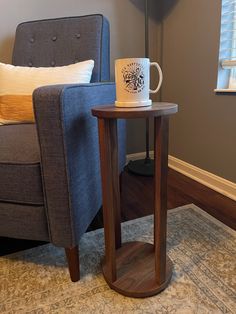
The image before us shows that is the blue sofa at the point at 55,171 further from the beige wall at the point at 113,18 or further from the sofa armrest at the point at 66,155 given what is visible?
the beige wall at the point at 113,18

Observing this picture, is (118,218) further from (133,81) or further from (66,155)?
(133,81)

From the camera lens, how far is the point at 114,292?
0.84 metres

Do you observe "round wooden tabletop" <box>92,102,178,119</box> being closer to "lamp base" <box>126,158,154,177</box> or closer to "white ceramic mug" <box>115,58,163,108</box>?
"white ceramic mug" <box>115,58,163,108</box>

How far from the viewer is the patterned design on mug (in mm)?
707

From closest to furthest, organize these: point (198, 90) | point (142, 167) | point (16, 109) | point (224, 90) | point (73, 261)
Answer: point (73, 261) < point (16, 109) < point (224, 90) < point (198, 90) < point (142, 167)

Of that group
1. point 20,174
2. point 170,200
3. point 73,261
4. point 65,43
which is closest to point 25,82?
point 65,43

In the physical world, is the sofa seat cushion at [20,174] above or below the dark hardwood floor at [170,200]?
above

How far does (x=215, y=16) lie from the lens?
1.40 m

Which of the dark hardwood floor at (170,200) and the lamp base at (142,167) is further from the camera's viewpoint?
the lamp base at (142,167)

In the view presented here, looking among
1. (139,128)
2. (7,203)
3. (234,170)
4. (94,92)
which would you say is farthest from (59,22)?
(234,170)

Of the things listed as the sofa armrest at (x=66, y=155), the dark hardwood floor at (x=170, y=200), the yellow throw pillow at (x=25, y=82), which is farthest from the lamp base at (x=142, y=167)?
the sofa armrest at (x=66, y=155)

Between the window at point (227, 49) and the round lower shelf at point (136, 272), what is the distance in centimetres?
94

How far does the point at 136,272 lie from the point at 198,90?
3.76 feet

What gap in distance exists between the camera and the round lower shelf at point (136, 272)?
818 mm
